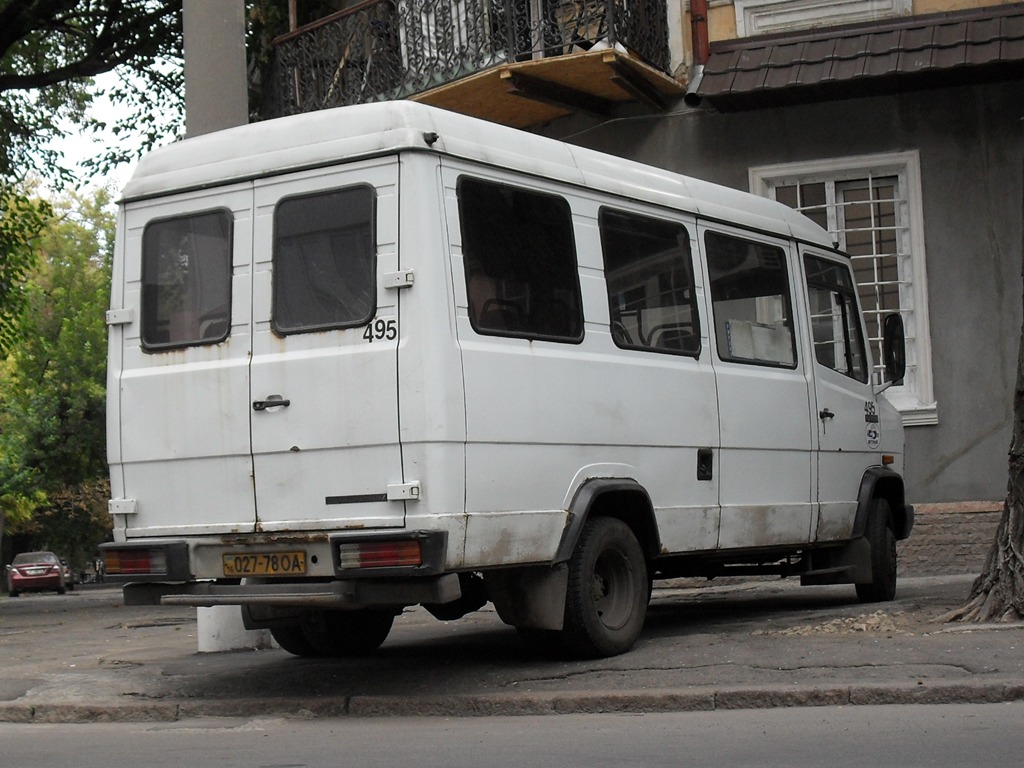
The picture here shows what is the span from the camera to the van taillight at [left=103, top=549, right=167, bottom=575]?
26.1 feet

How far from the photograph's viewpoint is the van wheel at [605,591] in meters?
8.24

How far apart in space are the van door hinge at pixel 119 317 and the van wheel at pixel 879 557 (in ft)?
18.6

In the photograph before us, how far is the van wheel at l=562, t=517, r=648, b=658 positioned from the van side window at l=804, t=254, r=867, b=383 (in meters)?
2.68

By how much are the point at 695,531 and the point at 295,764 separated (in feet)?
12.2

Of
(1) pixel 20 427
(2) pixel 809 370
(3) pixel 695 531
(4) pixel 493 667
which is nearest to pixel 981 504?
(2) pixel 809 370

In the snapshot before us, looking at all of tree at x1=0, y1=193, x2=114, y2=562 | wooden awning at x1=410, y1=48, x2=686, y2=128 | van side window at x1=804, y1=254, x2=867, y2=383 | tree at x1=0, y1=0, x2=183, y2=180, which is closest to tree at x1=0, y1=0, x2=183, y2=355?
tree at x1=0, y1=0, x2=183, y2=180

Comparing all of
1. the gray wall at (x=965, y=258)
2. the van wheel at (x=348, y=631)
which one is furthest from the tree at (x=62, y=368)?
the van wheel at (x=348, y=631)

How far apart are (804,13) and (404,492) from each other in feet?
32.5

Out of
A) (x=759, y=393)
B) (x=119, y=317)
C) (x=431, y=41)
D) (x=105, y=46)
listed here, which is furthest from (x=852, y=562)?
(x=105, y=46)

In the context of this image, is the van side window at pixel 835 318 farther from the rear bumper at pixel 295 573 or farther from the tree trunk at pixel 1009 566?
the rear bumper at pixel 295 573

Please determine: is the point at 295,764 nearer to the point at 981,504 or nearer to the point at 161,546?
the point at 161,546

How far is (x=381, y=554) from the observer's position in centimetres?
727

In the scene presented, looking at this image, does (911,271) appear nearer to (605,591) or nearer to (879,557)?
(879,557)

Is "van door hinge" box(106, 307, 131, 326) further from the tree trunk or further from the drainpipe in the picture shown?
the drainpipe
